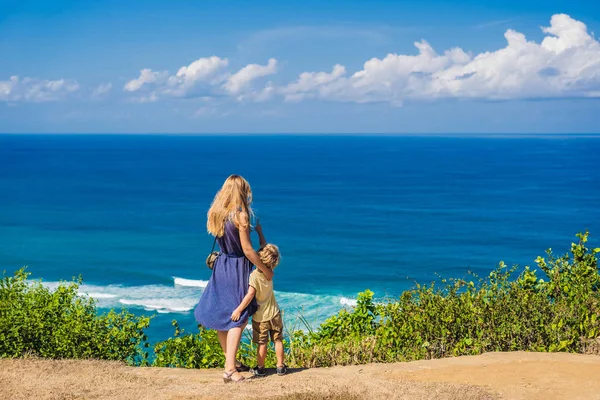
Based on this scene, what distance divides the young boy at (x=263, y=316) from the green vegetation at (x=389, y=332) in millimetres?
1103

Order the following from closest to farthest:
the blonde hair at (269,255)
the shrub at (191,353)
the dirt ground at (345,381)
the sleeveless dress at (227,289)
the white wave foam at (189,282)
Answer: the dirt ground at (345,381), the blonde hair at (269,255), the sleeveless dress at (227,289), the shrub at (191,353), the white wave foam at (189,282)

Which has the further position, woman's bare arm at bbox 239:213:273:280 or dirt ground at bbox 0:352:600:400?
woman's bare arm at bbox 239:213:273:280

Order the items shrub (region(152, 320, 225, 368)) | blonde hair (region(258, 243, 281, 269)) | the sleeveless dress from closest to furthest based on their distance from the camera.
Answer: blonde hair (region(258, 243, 281, 269)) → the sleeveless dress → shrub (region(152, 320, 225, 368))

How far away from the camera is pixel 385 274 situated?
133 feet

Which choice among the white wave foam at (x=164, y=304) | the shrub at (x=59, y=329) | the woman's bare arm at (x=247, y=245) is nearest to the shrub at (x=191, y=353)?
the shrub at (x=59, y=329)

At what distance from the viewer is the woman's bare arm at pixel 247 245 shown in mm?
6883

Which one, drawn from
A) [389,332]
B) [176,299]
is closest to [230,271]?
[389,332]

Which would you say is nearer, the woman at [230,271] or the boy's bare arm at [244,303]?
the woman at [230,271]

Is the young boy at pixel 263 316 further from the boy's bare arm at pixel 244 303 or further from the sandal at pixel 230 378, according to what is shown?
the sandal at pixel 230 378

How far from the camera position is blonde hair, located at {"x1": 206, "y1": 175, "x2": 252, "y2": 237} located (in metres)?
6.89

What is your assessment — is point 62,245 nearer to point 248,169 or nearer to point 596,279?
point 596,279

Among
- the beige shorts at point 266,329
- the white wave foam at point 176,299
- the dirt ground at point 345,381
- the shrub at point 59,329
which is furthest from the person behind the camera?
the white wave foam at point 176,299

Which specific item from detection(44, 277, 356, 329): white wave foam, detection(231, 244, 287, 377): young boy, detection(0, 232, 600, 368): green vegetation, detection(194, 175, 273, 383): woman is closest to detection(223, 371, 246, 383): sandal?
detection(194, 175, 273, 383): woman

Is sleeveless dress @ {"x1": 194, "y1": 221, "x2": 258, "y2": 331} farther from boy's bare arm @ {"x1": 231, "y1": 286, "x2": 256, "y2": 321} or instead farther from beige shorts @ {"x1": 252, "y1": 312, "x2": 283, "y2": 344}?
beige shorts @ {"x1": 252, "y1": 312, "x2": 283, "y2": 344}
